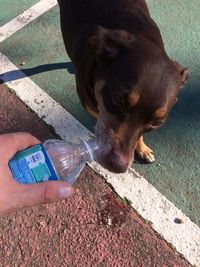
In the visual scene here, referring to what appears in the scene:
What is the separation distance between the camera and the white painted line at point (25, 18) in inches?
194

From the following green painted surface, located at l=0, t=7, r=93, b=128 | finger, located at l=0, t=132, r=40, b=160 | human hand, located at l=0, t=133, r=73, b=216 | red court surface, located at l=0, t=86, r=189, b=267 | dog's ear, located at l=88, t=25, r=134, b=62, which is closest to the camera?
human hand, located at l=0, t=133, r=73, b=216

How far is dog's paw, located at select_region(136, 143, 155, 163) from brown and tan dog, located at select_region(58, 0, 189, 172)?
476 millimetres

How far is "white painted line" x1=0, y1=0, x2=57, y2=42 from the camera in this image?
492cm

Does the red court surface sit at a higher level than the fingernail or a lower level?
lower

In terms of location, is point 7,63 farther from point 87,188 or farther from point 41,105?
point 87,188

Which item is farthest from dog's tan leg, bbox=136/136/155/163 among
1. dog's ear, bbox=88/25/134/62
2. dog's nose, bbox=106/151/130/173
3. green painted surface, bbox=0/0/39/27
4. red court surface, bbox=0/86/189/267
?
green painted surface, bbox=0/0/39/27

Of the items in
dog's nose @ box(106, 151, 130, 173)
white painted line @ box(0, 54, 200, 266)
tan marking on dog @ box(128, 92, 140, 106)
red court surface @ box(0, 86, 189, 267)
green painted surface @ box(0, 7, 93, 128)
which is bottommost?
red court surface @ box(0, 86, 189, 267)

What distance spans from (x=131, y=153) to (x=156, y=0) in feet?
8.50

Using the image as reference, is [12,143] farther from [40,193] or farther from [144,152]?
[144,152]

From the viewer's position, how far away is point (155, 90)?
2953mm

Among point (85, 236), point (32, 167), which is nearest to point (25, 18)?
point (85, 236)

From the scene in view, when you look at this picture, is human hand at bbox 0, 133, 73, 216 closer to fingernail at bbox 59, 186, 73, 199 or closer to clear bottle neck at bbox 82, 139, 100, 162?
fingernail at bbox 59, 186, 73, 199

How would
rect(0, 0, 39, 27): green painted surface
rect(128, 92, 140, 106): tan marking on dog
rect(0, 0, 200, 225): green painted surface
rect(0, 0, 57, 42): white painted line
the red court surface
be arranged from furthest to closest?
rect(0, 0, 39, 27): green painted surface → rect(0, 0, 57, 42): white painted line → rect(0, 0, 200, 225): green painted surface → the red court surface → rect(128, 92, 140, 106): tan marking on dog

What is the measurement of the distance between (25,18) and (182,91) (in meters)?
1.93
